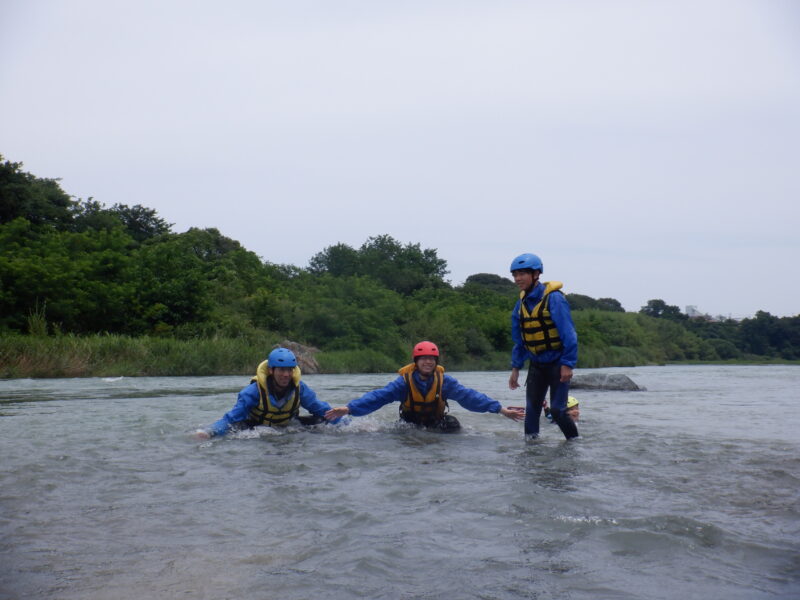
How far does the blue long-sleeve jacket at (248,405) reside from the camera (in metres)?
7.93

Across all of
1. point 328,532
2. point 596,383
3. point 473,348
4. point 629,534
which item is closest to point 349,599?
point 328,532

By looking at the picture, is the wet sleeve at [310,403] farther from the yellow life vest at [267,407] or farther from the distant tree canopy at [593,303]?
the distant tree canopy at [593,303]

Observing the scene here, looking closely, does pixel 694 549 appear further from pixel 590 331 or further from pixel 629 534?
pixel 590 331

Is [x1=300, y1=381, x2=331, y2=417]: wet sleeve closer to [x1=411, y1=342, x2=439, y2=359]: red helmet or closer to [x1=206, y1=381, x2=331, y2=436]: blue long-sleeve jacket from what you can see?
[x1=206, y1=381, x2=331, y2=436]: blue long-sleeve jacket

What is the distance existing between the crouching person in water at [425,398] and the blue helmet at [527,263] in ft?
4.62

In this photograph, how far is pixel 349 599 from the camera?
120 inches

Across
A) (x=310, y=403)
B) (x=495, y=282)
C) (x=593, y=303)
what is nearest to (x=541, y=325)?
(x=310, y=403)

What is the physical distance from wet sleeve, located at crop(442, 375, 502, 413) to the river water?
15.9 inches

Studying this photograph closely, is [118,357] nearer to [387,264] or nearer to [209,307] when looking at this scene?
[209,307]

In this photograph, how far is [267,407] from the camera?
8383 millimetres

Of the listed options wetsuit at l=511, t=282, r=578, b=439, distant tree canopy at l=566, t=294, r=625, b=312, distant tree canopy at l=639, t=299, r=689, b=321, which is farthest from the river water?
distant tree canopy at l=639, t=299, r=689, b=321

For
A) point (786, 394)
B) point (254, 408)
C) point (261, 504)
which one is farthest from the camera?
point (786, 394)

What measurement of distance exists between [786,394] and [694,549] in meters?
16.4

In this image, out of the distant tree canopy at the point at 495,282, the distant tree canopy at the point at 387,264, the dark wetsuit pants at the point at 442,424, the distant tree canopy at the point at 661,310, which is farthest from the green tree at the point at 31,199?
the distant tree canopy at the point at 661,310
